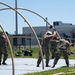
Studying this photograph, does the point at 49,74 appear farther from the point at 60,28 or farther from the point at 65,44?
the point at 60,28

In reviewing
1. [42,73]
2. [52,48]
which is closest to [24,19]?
[42,73]

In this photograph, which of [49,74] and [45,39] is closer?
[49,74]

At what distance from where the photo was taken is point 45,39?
16.9m

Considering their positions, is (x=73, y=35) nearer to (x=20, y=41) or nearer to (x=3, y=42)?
(x=20, y=41)

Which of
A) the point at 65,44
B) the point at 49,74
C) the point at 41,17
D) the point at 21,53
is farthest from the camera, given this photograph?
the point at 21,53

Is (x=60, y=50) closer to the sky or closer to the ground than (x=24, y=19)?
closer to the ground

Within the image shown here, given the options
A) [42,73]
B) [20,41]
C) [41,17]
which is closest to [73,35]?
[20,41]

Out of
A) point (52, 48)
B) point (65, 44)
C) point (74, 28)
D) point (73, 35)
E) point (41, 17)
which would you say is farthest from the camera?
point (74, 28)

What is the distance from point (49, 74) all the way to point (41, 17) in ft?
20.0

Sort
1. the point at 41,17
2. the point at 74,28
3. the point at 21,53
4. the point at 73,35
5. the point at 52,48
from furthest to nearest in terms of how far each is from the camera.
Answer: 1. the point at 74,28
2. the point at 73,35
3. the point at 21,53
4. the point at 52,48
5. the point at 41,17

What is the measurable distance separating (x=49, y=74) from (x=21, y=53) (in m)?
15.2

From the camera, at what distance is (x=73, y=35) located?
2975 inches

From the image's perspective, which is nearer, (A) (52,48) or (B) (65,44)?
(B) (65,44)

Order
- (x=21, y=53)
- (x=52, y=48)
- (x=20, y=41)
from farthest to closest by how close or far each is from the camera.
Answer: (x=20, y=41) → (x=21, y=53) → (x=52, y=48)
